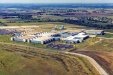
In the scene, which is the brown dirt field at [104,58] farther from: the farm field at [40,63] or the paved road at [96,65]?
the farm field at [40,63]

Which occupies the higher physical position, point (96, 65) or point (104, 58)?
point (96, 65)

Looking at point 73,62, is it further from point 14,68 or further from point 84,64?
point 14,68

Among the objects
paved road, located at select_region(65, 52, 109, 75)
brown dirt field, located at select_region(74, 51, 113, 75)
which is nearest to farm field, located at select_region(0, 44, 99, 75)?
paved road, located at select_region(65, 52, 109, 75)

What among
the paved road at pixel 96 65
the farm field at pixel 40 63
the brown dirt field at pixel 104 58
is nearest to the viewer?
the paved road at pixel 96 65

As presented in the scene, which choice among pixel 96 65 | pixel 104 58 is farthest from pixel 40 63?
pixel 104 58

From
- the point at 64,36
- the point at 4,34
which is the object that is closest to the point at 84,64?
the point at 64,36

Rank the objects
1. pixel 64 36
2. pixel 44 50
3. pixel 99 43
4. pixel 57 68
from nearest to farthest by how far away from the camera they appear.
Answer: pixel 57 68 < pixel 44 50 < pixel 99 43 < pixel 64 36

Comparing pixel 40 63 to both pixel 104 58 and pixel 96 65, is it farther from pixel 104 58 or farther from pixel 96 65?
pixel 104 58

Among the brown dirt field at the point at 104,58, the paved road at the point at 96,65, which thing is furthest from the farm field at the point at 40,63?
the brown dirt field at the point at 104,58
